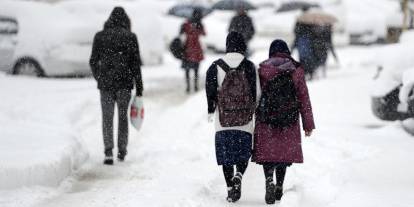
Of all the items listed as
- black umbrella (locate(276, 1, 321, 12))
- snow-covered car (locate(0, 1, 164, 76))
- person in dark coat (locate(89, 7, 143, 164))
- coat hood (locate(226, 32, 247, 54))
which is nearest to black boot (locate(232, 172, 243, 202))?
coat hood (locate(226, 32, 247, 54))

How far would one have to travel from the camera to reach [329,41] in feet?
60.3

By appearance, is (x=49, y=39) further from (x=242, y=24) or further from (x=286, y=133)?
(x=286, y=133)

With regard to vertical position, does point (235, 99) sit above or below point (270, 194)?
above

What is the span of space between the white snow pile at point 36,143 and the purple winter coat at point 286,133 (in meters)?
2.29

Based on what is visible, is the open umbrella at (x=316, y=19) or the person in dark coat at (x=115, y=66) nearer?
the person in dark coat at (x=115, y=66)

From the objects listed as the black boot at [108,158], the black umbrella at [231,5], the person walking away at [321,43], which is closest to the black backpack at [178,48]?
the black umbrella at [231,5]

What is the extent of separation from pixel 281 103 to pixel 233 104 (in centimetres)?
43

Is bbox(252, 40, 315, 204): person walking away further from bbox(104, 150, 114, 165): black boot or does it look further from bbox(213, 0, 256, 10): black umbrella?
bbox(213, 0, 256, 10): black umbrella

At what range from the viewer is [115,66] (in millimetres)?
8938

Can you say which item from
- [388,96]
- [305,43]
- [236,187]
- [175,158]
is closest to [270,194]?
[236,187]

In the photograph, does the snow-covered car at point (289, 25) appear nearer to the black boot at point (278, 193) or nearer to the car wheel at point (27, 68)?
the car wheel at point (27, 68)

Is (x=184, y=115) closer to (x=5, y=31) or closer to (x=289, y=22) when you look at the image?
(x=5, y=31)

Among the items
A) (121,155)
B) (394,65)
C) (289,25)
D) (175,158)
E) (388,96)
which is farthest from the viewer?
(289,25)

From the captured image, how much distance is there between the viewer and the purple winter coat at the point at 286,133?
6754 millimetres
